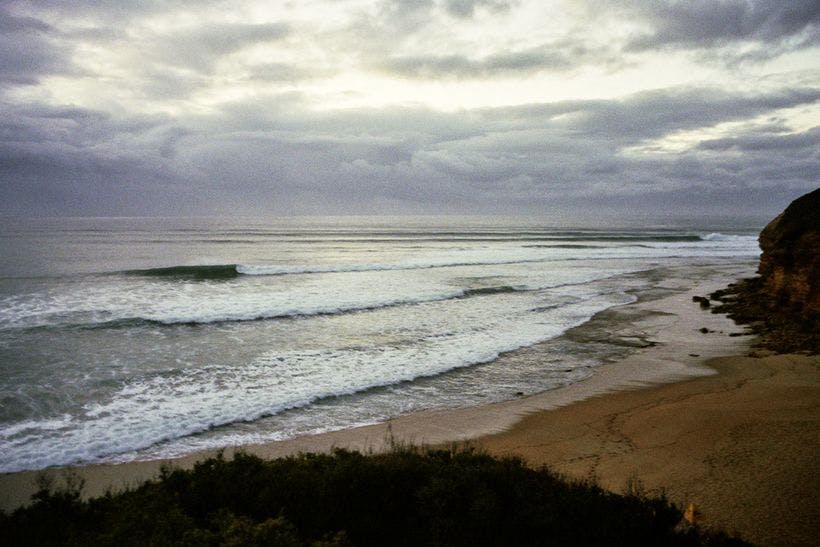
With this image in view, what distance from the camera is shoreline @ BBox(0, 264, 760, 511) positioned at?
838 cm

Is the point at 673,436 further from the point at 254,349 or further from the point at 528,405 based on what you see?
the point at 254,349

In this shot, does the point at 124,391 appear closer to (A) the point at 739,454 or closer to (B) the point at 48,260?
(A) the point at 739,454

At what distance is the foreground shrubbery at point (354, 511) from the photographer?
15.7 feet

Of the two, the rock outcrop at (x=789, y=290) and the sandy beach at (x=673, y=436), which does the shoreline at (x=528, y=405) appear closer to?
the sandy beach at (x=673, y=436)

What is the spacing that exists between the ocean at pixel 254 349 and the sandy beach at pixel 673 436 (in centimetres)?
80

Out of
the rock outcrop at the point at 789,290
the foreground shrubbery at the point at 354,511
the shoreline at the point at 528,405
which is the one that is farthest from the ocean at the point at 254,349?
the rock outcrop at the point at 789,290

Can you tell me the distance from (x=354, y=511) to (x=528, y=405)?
290 inches

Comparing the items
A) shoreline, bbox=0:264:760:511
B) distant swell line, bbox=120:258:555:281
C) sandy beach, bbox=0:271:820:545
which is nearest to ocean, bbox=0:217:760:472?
distant swell line, bbox=120:258:555:281

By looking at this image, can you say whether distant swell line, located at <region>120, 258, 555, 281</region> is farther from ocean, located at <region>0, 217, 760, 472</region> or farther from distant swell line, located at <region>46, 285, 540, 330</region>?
distant swell line, located at <region>46, 285, 540, 330</region>

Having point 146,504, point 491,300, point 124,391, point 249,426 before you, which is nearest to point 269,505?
point 146,504

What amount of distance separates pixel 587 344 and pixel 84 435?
1469 cm

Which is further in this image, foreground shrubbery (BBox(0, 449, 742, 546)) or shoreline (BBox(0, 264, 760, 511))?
shoreline (BBox(0, 264, 760, 511))

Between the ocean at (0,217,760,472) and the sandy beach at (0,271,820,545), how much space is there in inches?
31.6

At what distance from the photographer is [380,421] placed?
11.0m
